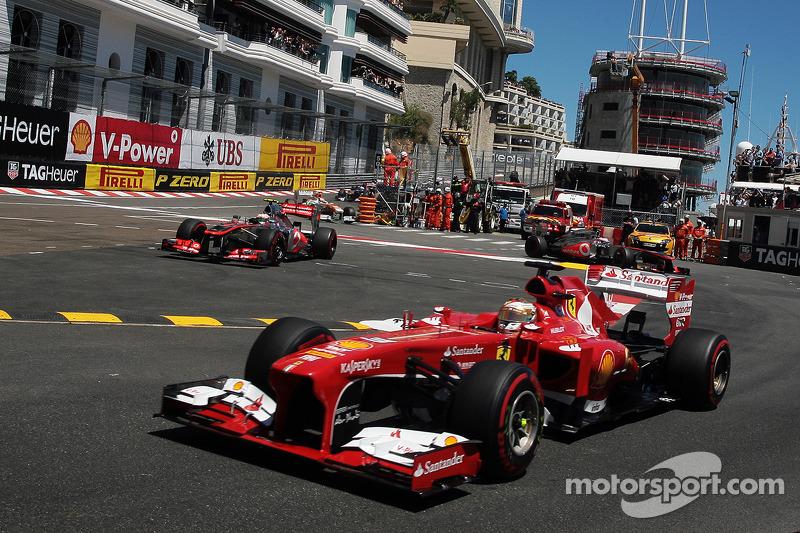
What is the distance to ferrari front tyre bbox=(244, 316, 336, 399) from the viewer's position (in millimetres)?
6289

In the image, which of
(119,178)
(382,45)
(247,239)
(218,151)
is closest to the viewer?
(247,239)

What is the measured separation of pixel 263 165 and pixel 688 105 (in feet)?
178

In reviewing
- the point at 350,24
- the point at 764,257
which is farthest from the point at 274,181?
the point at 764,257

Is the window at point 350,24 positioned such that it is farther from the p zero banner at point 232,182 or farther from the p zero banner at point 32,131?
the p zero banner at point 32,131

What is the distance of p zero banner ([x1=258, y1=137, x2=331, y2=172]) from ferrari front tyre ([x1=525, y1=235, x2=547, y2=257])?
19993mm

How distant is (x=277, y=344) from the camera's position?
6.34 meters

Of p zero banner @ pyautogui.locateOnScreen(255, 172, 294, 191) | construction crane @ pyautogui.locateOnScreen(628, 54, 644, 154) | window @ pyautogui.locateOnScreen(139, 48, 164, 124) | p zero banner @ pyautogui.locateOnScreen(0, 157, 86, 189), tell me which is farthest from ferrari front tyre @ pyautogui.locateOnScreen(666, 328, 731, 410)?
construction crane @ pyautogui.locateOnScreen(628, 54, 644, 154)

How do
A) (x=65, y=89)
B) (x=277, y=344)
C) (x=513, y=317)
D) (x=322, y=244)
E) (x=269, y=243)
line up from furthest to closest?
(x=65, y=89)
(x=322, y=244)
(x=269, y=243)
(x=513, y=317)
(x=277, y=344)

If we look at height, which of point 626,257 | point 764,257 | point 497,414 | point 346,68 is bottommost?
point 497,414

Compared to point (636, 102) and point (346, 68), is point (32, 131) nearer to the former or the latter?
point (346, 68)

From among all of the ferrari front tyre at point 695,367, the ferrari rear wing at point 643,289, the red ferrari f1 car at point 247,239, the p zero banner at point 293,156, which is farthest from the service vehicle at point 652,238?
the ferrari front tyre at point 695,367

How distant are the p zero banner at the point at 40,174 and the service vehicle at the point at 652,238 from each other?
2117 cm

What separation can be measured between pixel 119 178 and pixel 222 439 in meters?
29.5

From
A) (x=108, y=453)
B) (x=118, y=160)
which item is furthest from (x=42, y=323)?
(x=118, y=160)
